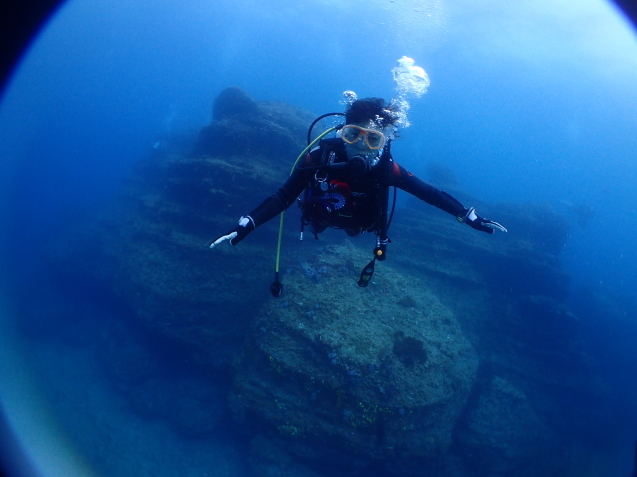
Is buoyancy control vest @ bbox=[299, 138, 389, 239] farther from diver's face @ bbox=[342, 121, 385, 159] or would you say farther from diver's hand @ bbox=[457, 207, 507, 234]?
diver's hand @ bbox=[457, 207, 507, 234]

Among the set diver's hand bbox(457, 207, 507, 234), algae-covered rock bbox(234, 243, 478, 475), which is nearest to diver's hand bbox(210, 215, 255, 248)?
diver's hand bbox(457, 207, 507, 234)

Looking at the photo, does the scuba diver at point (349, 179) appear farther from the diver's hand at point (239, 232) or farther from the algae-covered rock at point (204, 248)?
the algae-covered rock at point (204, 248)

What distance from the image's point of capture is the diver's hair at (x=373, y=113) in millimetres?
4129

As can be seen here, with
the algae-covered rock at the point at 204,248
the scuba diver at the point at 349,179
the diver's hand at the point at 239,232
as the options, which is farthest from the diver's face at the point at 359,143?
the algae-covered rock at the point at 204,248

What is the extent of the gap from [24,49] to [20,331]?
1989 centimetres

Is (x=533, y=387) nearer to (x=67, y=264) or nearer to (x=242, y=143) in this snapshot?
(x=242, y=143)

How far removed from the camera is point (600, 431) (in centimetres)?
1412

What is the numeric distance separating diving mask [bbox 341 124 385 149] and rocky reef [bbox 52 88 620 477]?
6.19 m

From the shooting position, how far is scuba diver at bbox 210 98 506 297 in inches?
156

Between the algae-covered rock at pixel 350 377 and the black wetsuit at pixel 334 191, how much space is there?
17.4 feet

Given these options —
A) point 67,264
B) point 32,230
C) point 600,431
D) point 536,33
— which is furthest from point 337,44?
point 600,431

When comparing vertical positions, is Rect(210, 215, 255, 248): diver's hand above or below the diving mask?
below

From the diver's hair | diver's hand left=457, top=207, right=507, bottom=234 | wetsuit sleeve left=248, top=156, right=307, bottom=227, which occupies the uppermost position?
the diver's hair

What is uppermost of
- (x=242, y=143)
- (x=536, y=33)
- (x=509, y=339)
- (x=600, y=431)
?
(x=536, y=33)
